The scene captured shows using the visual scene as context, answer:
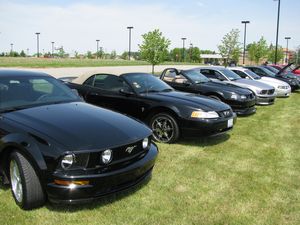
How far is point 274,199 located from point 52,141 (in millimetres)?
2782

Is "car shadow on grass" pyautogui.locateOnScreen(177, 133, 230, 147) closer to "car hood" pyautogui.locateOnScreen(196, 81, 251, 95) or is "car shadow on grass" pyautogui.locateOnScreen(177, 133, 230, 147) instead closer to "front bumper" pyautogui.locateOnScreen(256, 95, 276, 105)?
"car hood" pyautogui.locateOnScreen(196, 81, 251, 95)

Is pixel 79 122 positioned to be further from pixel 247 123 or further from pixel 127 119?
pixel 247 123

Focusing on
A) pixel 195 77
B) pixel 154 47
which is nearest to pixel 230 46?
pixel 154 47

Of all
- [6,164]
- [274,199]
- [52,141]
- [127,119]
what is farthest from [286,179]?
[6,164]

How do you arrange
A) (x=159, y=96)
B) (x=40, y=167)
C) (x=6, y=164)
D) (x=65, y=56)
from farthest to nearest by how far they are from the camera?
(x=65, y=56)
(x=159, y=96)
(x=6, y=164)
(x=40, y=167)

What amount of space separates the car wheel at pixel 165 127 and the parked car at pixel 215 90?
2.91 metres

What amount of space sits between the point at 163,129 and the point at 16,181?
10.7 ft

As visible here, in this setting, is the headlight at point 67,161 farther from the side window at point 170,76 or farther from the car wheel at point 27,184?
the side window at point 170,76

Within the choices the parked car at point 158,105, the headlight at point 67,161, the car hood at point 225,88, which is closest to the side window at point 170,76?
the car hood at point 225,88

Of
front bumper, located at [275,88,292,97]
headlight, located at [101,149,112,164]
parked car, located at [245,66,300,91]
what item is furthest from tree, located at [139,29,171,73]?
headlight, located at [101,149,112,164]

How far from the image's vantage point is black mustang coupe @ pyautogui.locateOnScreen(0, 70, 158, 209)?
3211 mm

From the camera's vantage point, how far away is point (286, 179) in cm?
478

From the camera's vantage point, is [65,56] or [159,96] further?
[65,56]

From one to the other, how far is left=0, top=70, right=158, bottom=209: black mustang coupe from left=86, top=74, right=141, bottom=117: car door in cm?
233
